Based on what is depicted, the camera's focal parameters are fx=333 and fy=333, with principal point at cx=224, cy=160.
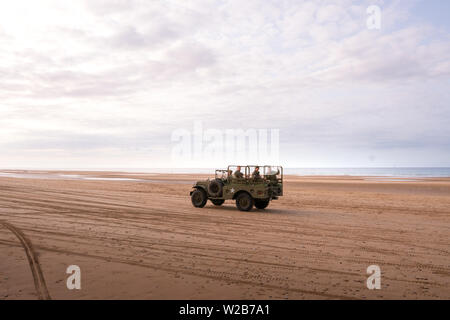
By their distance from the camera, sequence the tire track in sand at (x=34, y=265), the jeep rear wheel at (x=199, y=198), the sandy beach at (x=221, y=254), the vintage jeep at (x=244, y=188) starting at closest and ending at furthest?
the tire track in sand at (x=34, y=265) < the sandy beach at (x=221, y=254) < the vintage jeep at (x=244, y=188) < the jeep rear wheel at (x=199, y=198)

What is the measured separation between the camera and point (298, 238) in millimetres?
9367

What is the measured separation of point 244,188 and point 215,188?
1440mm

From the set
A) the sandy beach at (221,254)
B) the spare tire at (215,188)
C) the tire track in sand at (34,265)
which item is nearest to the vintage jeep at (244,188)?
the spare tire at (215,188)

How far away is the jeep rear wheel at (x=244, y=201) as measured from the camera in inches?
582

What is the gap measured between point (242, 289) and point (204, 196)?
34.0 feet

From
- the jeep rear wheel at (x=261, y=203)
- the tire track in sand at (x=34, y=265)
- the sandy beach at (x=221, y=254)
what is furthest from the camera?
the jeep rear wheel at (x=261, y=203)

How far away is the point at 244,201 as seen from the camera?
1495 cm

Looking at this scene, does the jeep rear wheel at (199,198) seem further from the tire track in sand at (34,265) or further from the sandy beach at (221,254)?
the tire track in sand at (34,265)

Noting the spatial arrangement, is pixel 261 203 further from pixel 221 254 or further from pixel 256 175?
pixel 221 254

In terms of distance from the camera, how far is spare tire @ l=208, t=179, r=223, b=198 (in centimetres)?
1545

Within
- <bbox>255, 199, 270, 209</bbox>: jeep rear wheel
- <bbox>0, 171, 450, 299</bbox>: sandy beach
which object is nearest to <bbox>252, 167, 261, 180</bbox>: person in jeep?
<bbox>255, 199, 270, 209</bbox>: jeep rear wheel

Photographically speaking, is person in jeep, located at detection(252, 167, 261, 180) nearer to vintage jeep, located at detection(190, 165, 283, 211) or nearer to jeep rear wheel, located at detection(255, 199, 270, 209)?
vintage jeep, located at detection(190, 165, 283, 211)

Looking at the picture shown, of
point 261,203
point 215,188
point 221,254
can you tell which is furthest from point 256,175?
point 221,254
